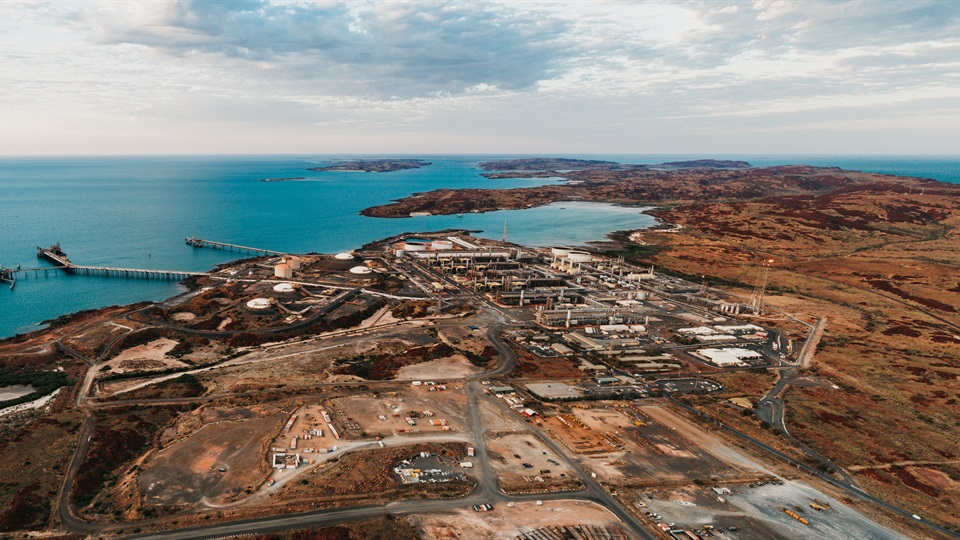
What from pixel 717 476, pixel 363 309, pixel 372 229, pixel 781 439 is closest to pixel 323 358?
pixel 363 309

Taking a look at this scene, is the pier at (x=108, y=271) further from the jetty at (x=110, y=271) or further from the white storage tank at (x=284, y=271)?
the white storage tank at (x=284, y=271)

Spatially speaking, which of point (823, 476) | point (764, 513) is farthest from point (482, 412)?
point (823, 476)

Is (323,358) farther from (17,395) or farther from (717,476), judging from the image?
(717,476)

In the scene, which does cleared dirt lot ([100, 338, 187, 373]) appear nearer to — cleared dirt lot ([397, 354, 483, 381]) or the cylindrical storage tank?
cleared dirt lot ([397, 354, 483, 381])

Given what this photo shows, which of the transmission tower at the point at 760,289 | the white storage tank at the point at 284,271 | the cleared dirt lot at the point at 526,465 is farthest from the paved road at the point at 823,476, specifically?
the white storage tank at the point at 284,271

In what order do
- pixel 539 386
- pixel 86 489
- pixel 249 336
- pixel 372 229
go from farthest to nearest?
pixel 372 229, pixel 249 336, pixel 539 386, pixel 86 489

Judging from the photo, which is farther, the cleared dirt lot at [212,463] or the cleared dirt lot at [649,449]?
the cleared dirt lot at [649,449]

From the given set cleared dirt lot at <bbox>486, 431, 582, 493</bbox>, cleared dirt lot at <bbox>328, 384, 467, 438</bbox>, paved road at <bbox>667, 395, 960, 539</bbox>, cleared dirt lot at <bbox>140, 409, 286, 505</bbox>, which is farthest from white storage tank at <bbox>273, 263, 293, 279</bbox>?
paved road at <bbox>667, 395, 960, 539</bbox>
